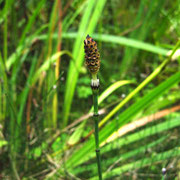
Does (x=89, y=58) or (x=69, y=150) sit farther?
(x=69, y=150)

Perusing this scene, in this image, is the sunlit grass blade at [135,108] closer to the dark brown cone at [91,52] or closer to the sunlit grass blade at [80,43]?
the sunlit grass blade at [80,43]

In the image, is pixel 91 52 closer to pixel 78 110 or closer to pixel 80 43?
pixel 80 43

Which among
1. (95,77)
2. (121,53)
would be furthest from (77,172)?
A: (121,53)

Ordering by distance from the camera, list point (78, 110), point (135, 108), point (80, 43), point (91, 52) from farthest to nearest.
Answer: point (78, 110), point (80, 43), point (135, 108), point (91, 52)

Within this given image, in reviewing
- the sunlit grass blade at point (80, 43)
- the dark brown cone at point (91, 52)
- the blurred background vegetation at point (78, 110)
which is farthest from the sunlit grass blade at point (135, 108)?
the dark brown cone at point (91, 52)

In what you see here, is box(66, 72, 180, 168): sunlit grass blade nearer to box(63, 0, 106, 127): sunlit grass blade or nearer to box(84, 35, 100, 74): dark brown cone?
box(63, 0, 106, 127): sunlit grass blade

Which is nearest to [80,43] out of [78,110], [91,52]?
[78,110]

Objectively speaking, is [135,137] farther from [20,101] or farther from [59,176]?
[20,101]

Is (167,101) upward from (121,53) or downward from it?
downward

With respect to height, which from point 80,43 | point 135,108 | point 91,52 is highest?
point 80,43

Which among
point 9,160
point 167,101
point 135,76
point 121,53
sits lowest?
point 9,160
